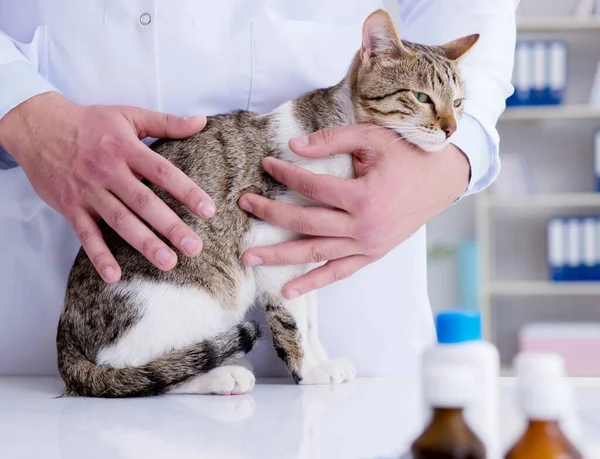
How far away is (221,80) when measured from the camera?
1208 mm

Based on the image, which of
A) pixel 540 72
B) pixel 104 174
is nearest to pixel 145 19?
pixel 104 174

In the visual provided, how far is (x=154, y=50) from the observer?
46.9 inches

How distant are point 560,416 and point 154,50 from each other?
0.93 metres

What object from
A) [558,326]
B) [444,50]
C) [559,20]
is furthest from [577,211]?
[444,50]

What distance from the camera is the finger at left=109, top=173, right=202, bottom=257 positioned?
102 cm

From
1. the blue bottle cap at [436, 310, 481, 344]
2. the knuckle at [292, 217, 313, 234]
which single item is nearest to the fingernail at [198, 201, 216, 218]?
the knuckle at [292, 217, 313, 234]

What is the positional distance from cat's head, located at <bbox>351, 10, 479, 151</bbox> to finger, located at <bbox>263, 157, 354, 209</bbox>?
157 mm

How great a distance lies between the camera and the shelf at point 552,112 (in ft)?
12.2

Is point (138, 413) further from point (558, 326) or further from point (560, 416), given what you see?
point (558, 326)

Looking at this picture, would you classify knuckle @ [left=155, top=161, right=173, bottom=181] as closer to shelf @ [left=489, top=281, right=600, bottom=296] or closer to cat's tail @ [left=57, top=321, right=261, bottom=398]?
cat's tail @ [left=57, top=321, right=261, bottom=398]

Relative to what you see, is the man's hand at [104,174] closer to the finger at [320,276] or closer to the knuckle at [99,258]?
the knuckle at [99,258]

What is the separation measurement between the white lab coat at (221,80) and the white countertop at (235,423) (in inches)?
6.3

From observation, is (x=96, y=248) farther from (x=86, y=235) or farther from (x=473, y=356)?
(x=473, y=356)

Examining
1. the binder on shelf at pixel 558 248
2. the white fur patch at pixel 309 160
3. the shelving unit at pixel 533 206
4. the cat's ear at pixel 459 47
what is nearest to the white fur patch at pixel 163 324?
the white fur patch at pixel 309 160
